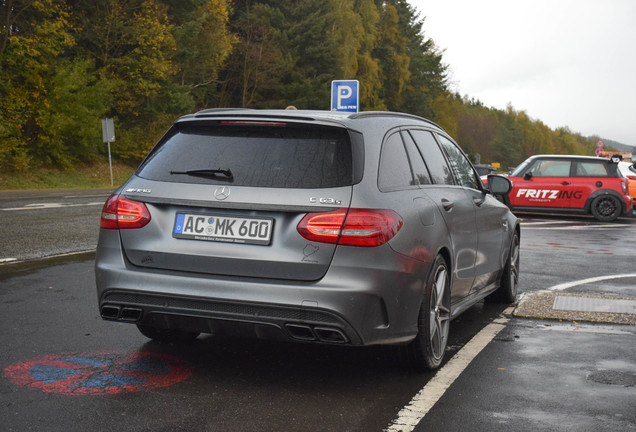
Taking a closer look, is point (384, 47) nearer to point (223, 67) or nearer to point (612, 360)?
point (223, 67)

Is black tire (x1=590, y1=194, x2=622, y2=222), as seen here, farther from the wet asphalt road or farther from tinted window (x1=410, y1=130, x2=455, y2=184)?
tinted window (x1=410, y1=130, x2=455, y2=184)

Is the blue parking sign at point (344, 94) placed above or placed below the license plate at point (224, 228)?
above

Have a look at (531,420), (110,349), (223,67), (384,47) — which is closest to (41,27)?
(223,67)

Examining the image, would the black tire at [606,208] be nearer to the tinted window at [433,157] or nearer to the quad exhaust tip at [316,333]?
the tinted window at [433,157]

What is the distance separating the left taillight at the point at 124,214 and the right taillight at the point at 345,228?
974 millimetres

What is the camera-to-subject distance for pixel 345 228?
425 centimetres

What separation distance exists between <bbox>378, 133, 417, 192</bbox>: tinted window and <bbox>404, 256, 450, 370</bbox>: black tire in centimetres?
55

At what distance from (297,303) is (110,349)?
5.59 ft

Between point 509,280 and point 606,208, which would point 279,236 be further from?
point 606,208

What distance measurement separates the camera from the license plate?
14.1ft

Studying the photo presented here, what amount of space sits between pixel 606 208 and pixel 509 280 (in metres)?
14.6

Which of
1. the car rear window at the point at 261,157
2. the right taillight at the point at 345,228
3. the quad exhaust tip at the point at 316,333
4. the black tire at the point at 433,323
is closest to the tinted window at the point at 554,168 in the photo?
the black tire at the point at 433,323

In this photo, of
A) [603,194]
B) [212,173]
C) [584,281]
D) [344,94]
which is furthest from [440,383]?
[603,194]

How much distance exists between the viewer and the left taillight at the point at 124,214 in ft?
15.1
